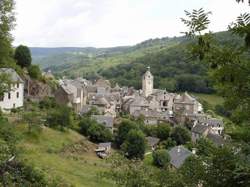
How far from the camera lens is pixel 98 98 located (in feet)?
268

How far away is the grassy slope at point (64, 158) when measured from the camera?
33344 millimetres

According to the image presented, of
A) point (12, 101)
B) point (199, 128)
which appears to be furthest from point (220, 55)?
point (199, 128)

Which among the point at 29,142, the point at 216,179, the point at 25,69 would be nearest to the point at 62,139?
the point at 29,142

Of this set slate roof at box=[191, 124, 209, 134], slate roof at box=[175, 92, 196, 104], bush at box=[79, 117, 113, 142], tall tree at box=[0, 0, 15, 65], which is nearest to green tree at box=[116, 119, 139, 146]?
bush at box=[79, 117, 113, 142]

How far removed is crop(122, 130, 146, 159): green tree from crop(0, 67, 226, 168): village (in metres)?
2.14

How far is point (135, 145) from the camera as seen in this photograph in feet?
167

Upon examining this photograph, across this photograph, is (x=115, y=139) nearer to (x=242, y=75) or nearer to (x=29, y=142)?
(x=29, y=142)

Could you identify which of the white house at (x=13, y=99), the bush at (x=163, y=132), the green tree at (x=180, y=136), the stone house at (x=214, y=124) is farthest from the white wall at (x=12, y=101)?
the stone house at (x=214, y=124)

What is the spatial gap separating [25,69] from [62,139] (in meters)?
18.9

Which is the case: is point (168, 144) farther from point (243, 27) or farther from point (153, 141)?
point (243, 27)

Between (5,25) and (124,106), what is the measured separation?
68556 millimetres

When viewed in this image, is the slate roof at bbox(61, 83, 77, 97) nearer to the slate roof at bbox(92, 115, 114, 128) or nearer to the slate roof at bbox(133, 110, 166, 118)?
the slate roof at bbox(92, 115, 114, 128)

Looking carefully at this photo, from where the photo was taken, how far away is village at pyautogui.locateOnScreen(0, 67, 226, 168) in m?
51.2

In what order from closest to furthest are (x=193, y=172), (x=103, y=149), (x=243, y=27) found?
1. (x=243, y=27)
2. (x=193, y=172)
3. (x=103, y=149)
